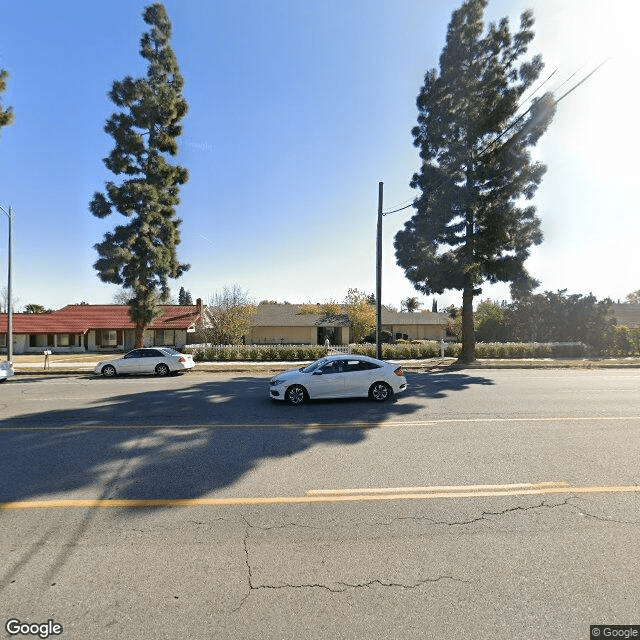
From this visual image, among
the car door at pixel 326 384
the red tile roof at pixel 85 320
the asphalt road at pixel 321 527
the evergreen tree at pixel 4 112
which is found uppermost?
the evergreen tree at pixel 4 112

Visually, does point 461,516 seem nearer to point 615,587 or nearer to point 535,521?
point 535,521

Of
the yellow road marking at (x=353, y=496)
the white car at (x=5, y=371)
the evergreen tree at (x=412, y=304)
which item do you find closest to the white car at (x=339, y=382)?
the yellow road marking at (x=353, y=496)

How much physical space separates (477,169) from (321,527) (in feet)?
70.2

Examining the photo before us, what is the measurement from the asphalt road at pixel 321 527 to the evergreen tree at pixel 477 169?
1410 cm

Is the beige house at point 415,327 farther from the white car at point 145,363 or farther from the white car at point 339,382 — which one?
the white car at point 339,382

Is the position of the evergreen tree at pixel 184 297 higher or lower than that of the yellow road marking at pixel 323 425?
higher

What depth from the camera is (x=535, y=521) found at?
13.2 feet

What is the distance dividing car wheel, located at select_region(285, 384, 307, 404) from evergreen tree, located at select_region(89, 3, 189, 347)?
15542 millimetres

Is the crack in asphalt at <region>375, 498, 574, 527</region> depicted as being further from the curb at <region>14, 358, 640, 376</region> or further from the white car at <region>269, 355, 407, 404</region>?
the curb at <region>14, 358, 640, 376</region>

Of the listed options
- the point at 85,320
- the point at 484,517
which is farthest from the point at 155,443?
the point at 85,320

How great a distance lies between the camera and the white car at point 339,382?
33.5 feet

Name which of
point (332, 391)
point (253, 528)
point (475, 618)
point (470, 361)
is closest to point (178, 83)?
point (332, 391)

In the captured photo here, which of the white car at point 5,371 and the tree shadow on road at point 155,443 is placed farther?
the white car at point 5,371

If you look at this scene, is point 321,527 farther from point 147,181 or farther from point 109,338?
point 109,338
